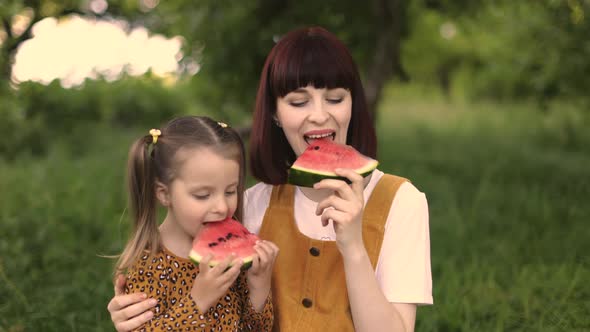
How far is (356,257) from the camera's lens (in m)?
2.11

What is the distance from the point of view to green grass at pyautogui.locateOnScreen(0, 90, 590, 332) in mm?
3912

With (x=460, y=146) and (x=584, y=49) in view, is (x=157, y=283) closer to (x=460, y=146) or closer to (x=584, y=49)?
(x=584, y=49)

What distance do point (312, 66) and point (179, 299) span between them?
102cm

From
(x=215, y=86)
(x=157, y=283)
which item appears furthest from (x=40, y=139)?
(x=157, y=283)

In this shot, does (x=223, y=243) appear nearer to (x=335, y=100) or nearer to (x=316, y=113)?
(x=316, y=113)

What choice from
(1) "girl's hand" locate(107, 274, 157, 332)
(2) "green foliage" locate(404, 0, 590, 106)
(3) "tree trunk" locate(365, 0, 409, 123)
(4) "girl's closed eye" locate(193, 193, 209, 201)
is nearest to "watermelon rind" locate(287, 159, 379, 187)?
(4) "girl's closed eye" locate(193, 193, 209, 201)

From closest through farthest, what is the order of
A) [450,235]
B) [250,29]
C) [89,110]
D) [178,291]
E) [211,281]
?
[211,281]
[178,291]
[450,235]
[250,29]
[89,110]

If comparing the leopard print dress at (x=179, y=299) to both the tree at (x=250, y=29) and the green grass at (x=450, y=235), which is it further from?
the tree at (x=250, y=29)

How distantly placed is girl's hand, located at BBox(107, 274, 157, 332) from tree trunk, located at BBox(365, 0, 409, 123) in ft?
16.9

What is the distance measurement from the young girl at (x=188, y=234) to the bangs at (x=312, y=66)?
12.6 inches

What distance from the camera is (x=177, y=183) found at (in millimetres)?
2223

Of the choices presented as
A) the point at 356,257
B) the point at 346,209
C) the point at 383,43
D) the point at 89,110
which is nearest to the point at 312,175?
the point at 346,209

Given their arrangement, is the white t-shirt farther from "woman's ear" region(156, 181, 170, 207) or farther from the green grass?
the green grass

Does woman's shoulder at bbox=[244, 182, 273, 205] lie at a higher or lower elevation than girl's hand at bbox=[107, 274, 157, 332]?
higher
